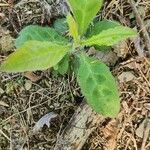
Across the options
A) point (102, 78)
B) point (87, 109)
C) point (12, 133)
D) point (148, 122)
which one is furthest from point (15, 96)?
point (148, 122)

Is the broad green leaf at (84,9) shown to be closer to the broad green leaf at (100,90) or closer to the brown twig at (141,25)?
the broad green leaf at (100,90)

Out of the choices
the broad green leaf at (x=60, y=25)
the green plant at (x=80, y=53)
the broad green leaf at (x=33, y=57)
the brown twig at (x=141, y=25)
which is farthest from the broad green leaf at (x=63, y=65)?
the brown twig at (x=141, y=25)

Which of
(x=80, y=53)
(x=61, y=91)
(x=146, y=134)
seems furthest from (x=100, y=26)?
(x=146, y=134)

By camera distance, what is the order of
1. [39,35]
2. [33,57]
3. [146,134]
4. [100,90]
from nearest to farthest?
[33,57]
[100,90]
[39,35]
[146,134]

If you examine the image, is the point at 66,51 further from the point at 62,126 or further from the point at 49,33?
the point at 62,126

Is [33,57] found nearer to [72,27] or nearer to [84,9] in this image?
[72,27]

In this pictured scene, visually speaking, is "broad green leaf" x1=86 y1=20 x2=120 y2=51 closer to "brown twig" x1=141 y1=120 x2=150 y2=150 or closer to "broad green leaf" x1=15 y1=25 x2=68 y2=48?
"broad green leaf" x1=15 y1=25 x2=68 y2=48
